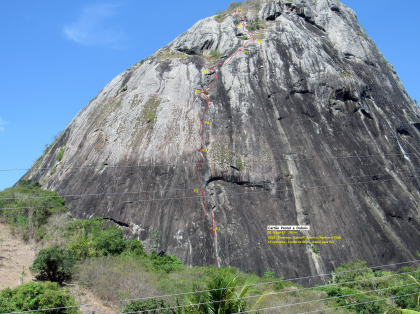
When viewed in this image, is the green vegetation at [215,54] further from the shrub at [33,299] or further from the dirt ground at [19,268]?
the shrub at [33,299]

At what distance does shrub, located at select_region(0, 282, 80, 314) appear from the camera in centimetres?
1488

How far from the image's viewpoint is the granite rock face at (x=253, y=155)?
25.0 m

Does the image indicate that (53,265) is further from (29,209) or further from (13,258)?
(29,209)

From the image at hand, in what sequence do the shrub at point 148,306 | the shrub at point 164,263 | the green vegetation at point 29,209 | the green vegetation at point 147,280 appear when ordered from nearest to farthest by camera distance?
the shrub at point 148,306, the green vegetation at point 147,280, the shrub at point 164,263, the green vegetation at point 29,209

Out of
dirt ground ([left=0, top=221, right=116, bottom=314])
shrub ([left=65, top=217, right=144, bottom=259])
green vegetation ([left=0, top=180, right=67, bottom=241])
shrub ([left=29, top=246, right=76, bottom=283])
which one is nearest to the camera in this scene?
dirt ground ([left=0, top=221, right=116, bottom=314])

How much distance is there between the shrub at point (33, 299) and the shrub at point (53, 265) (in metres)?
3.96

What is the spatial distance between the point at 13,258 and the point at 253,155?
1793 cm

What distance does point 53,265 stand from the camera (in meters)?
20.1

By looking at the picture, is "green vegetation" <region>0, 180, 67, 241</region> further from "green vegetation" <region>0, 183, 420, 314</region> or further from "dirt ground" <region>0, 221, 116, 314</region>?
"dirt ground" <region>0, 221, 116, 314</region>

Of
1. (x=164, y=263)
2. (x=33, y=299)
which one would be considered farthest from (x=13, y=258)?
(x=164, y=263)

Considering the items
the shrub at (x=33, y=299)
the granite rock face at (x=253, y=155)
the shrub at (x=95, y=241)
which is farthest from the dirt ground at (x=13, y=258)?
the granite rock face at (x=253, y=155)

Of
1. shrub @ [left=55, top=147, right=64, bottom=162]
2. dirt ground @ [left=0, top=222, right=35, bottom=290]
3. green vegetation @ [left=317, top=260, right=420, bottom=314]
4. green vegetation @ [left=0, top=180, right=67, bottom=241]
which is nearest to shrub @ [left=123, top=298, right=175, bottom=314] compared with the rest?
dirt ground @ [left=0, top=222, right=35, bottom=290]

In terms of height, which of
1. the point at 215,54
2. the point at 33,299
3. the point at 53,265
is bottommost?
the point at 33,299

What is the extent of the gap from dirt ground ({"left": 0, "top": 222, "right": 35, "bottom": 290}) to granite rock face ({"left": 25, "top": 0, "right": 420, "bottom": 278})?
4304 millimetres
